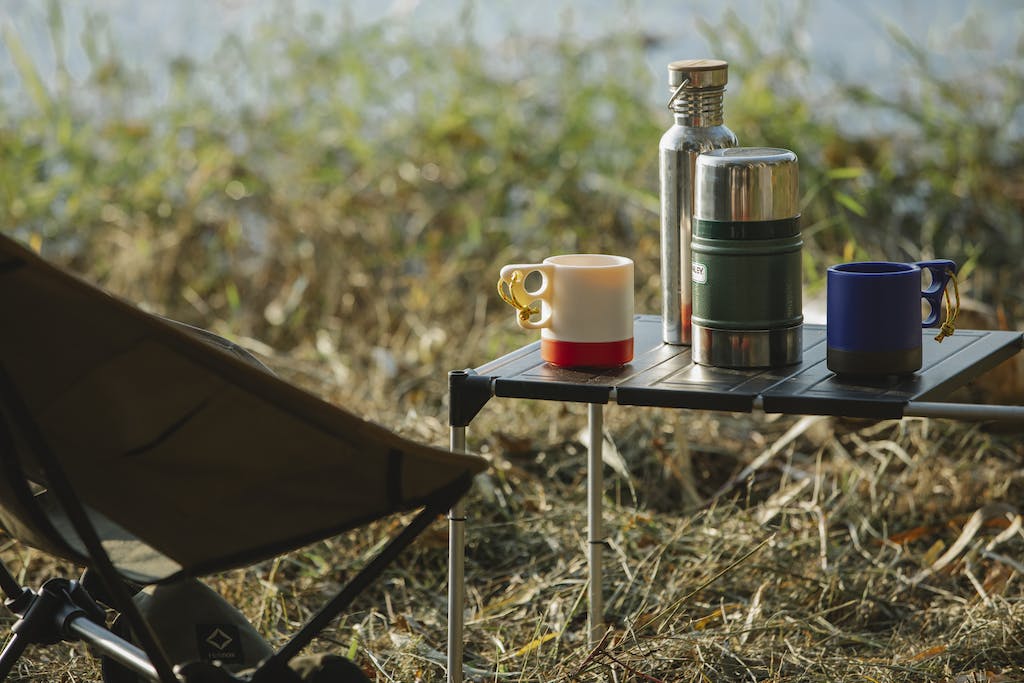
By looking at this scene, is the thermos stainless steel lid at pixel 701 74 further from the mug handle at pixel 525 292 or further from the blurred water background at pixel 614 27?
the blurred water background at pixel 614 27

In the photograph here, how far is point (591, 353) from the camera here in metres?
1.93

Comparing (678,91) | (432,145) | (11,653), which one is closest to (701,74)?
(678,91)

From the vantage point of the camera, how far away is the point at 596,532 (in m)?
2.37

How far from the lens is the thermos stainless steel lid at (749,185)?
182 cm

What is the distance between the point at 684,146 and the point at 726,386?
0.38 meters

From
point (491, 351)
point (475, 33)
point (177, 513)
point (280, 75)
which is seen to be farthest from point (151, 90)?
point (177, 513)

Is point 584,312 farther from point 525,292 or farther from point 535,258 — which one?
point 535,258

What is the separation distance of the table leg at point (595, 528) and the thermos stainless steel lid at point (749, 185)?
58 cm

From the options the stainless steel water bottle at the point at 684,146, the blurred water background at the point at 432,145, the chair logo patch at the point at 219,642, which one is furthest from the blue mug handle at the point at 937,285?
the blurred water background at the point at 432,145

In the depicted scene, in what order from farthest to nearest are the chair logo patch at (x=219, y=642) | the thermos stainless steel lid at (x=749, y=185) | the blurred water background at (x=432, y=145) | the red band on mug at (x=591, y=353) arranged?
the blurred water background at (x=432, y=145) < the chair logo patch at (x=219, y=642) < the red band on mug at (x=591, y=353) < the thermos stainless steel lid at (x=749, y=185)

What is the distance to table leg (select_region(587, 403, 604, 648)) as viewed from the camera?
235cm

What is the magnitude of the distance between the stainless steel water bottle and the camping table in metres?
0.11

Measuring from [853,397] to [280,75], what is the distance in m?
3.31

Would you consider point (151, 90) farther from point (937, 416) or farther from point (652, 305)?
point (937, 416)
